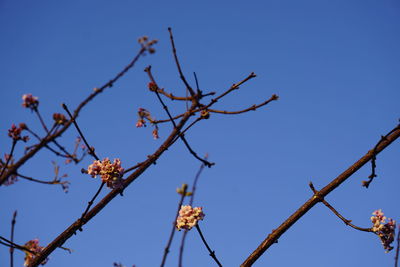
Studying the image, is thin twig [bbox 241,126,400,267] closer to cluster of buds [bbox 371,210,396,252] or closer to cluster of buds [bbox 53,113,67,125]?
cluster of buds [bbox 371,210,396,252]

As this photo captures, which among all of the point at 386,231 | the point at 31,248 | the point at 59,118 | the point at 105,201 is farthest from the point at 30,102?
the point at 386,231

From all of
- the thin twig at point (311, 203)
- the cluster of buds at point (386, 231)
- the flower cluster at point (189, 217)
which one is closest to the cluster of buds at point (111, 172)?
the flower cluster at point (189, 217)

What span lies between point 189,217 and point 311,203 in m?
1.27

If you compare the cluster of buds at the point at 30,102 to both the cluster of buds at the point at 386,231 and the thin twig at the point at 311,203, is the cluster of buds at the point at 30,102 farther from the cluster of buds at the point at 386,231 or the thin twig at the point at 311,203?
the cluster of buds at the point at 386,231

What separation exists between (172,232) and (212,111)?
176 cm

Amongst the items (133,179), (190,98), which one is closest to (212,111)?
(190,98)

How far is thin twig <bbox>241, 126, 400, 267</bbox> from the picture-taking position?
2.59 meters

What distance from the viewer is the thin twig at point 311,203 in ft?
8.51

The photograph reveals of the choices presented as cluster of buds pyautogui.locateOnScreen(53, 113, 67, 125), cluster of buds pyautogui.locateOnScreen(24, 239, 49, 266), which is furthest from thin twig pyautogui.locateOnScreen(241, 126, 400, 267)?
cluster of buds pyautogui.locateOnScreen(24, 239, 49, 266)

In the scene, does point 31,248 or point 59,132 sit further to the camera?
point 31,248

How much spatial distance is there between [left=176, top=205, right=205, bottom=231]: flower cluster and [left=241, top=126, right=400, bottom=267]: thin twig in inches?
31.6

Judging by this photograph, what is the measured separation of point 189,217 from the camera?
330 cm

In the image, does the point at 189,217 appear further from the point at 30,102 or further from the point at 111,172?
the point at 30,102

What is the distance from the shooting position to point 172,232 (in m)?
1.47
